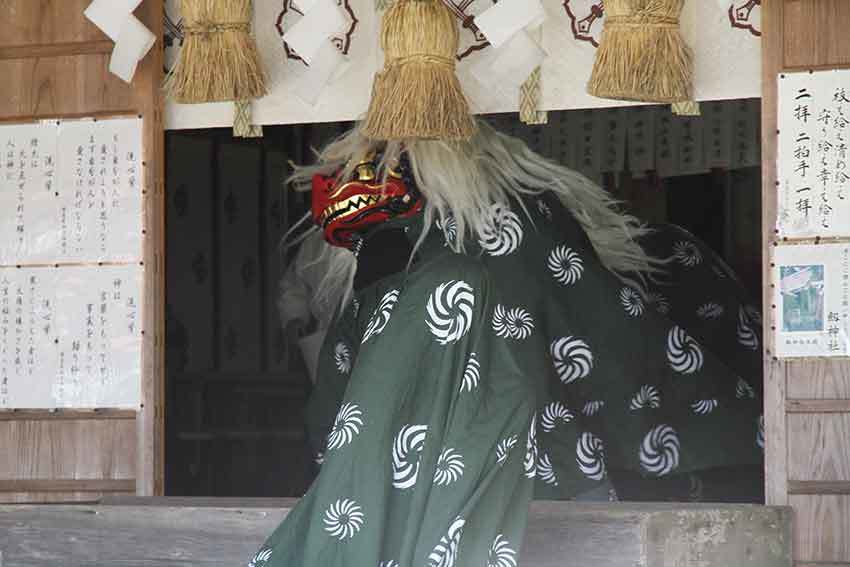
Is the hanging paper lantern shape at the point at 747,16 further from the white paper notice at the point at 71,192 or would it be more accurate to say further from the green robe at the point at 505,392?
the white paper notice at the point at 71,192

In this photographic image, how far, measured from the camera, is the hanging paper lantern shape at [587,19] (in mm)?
4582

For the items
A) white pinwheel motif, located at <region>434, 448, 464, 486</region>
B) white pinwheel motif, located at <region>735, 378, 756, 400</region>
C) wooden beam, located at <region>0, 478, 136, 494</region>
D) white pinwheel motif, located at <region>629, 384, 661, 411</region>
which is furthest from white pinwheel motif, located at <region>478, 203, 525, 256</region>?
wooden beam, located at <region>0, 478, 136, 494</region>

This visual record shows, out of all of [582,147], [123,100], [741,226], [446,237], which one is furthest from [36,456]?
[741,226]

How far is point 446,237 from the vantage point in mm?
4656

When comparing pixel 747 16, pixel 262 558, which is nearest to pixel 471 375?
pixel 262 558

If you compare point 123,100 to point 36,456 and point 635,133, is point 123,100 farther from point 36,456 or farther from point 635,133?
point 635,133

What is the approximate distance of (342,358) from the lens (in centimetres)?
541

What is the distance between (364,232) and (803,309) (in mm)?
1495

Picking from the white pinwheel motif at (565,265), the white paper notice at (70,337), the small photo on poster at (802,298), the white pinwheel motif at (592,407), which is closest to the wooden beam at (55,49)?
the white paper notice at (70,337)

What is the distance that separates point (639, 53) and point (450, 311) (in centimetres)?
100

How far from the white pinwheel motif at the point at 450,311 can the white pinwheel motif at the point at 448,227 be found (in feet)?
2.80

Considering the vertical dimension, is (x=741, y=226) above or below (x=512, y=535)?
above

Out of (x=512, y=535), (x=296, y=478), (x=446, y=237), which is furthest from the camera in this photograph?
(x=296, y=478)

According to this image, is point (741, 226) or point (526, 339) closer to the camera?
point (526, 339)
